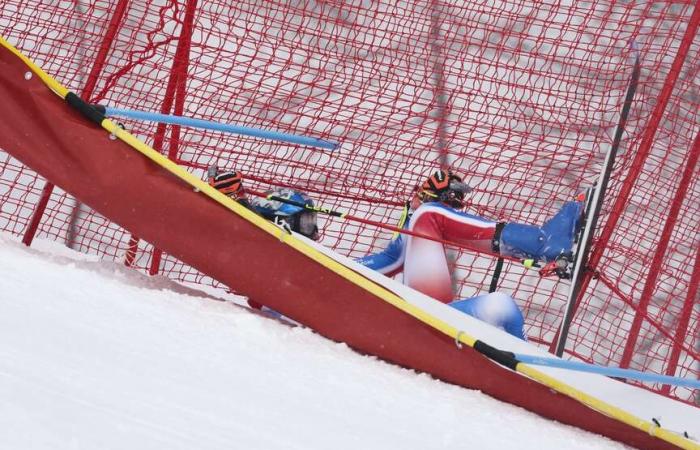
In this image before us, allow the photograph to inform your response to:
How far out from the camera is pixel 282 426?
268cm

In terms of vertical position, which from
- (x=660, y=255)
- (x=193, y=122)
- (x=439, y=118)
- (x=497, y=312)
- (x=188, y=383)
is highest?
(x=439, y=118)

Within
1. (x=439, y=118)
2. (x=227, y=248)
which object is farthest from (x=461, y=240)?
(x=439, y=118)

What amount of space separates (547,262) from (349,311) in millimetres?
773

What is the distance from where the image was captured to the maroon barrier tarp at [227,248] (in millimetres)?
3447

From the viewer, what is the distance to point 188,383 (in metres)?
2.80

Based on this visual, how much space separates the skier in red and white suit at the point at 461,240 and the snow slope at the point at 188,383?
1.70 ft

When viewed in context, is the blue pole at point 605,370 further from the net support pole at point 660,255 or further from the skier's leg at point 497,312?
the net support pole at point 660,255

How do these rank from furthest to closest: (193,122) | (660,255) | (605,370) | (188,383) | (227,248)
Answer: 1. (660,255)
2. (193,122)
3. (227,248)
4. (605,370)
5. (188,383)

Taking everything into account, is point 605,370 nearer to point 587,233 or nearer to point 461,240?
point 587,233

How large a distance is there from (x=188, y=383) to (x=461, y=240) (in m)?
1.59

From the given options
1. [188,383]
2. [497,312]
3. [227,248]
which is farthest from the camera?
[497,312]

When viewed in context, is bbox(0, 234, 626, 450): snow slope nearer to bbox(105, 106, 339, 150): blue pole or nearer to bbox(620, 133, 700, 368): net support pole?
bbox(105, 106, 339, 150): blue pole

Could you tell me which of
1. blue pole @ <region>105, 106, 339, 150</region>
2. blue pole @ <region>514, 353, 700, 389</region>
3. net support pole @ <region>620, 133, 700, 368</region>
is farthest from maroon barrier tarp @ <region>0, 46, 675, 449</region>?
net support pole @ <region>620, 133, 700, 368</region>

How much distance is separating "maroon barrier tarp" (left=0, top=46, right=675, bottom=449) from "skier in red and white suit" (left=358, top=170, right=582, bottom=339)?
0.47 m
